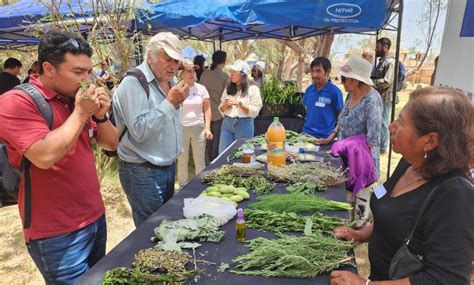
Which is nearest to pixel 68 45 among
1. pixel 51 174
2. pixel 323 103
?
pixel 51 174

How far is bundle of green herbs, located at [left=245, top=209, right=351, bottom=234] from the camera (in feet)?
5.79

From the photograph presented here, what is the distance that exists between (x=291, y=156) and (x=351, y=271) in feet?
5.32

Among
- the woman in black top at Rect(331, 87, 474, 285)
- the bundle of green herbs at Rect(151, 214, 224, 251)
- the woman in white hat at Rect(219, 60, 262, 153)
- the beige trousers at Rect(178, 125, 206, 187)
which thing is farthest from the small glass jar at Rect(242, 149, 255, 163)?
the beige trousers at Rect(178, 125, 206, 187)

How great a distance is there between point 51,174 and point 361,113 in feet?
8.58

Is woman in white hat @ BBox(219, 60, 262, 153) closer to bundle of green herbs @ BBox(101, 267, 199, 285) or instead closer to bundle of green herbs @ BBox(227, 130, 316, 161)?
bundle of green herbs @ BBox(227, 130, 316, 161)

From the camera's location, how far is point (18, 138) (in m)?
1.51

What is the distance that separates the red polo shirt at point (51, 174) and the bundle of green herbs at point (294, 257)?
33.4 inches

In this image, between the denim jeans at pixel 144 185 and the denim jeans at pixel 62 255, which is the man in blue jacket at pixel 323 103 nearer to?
the denim jeans at pixel 144 185

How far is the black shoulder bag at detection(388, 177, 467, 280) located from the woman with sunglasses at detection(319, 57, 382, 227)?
1841 millimetres

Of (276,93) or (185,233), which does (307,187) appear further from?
(276,93)

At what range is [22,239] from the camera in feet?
13.0

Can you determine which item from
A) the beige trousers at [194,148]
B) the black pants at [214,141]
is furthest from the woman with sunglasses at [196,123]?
the black pants at [214,141]

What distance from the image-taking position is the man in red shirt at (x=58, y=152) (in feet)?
5.01

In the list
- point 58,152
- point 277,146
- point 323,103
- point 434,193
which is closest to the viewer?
point 434,193
